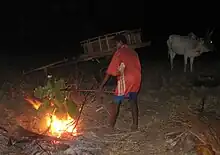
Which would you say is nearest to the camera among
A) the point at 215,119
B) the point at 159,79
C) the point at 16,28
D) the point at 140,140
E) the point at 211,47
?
the point at 140,140

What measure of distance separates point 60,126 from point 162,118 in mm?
2521

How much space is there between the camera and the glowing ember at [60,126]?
28.8 ft

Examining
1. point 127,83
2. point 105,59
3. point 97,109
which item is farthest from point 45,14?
point 127,83

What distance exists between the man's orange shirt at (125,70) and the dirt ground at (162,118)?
98cm

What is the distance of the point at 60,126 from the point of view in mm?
8930

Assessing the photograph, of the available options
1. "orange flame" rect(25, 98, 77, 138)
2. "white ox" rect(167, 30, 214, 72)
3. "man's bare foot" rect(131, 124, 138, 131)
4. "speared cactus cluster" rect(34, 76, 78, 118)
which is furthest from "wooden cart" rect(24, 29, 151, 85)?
"white ox" rect(167, 30, 214, 72)

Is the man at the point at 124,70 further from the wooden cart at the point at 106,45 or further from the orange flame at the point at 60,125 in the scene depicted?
the wooden cart at the point at 106,45

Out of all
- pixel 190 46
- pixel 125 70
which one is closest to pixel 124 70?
pixel 125 70

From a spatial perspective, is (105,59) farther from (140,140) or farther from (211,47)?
(211,47)

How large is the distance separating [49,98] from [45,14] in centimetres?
1924

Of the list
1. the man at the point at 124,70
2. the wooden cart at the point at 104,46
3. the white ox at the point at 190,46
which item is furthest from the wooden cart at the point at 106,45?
the white ox at the point at 190,46

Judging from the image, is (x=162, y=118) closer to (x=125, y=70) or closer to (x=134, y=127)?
Answer: (x=134, y=127)

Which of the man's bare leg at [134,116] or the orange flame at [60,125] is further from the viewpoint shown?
the man's bare leg at [134,116]

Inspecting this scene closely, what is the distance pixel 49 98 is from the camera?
29.1 ft
